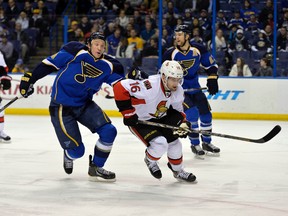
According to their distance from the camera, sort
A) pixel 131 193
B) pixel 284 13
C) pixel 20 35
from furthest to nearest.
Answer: pixel 20 35 → pixel 284 13 → pixel 131 193

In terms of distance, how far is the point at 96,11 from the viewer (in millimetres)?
12133

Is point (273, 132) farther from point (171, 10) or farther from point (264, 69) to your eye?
point (171, 10)

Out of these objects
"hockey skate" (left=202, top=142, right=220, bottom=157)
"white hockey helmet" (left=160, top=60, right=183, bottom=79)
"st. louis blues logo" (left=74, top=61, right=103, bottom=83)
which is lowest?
"hockey skate" (left=202, top=142, right=220, bottom=157)

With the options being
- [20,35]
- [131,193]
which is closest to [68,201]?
[131,193]

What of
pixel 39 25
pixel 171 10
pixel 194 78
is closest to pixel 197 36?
pixel 171 10

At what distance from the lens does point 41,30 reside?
39.3ft

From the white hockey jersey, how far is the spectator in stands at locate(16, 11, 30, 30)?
6.79 metres

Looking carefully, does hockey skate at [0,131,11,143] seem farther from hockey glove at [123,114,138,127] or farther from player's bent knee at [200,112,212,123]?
hockey glove at [123,114,138,127]

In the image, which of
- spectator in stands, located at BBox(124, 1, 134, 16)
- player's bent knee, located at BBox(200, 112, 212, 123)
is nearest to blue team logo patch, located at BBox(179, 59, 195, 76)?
player's bent knee, located at BBox(200, 112, 212, 123)

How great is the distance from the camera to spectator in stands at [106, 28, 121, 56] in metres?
11.4

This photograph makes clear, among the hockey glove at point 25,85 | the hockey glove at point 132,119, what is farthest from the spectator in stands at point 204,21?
the hockey glove at point 132,119

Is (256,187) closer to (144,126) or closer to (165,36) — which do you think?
(144,126)

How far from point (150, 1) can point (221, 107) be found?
8.15 feet

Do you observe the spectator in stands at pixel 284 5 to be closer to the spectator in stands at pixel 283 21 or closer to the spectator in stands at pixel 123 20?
the spectator in stands at pixel 283 21
